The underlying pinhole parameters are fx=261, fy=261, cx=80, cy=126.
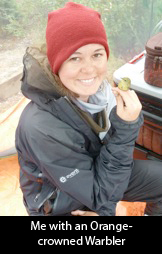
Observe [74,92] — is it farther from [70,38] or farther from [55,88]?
[70,38]

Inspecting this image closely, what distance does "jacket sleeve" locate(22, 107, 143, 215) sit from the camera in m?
1.12

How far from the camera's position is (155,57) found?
1.56 meters

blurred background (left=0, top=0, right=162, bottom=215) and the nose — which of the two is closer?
the nose

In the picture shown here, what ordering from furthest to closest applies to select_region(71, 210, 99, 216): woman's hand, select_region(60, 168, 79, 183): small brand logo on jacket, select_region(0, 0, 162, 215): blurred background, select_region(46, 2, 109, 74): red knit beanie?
select_region(0, 0, 162, 215): blurred background
select_region(71, 210, 99, 216): woman's hand
select_region(60, 168, 79, 183): small brand logo on jacket
select_region(46, 2, 109, 74): red knit beanie

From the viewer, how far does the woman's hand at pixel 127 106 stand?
118cm

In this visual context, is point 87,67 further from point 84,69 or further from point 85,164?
point 85,164

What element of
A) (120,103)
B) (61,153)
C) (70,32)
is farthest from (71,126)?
(70,32)

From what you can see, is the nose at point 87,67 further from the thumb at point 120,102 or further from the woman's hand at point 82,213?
the woman's hand at point 82,213

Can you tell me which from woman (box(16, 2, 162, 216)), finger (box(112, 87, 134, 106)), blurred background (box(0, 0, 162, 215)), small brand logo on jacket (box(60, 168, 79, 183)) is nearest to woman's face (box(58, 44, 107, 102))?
woman (box(16, 2, 162, 216))

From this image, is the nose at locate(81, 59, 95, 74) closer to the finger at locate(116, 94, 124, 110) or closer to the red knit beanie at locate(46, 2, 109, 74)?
the red knit beanie at locate(46, 2, 109, 74)

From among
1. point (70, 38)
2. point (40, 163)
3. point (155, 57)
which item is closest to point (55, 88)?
point (70, 38)

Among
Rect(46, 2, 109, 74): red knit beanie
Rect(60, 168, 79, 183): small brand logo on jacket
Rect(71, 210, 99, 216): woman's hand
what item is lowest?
Rect(71, 210, 99, 216): woman's hand

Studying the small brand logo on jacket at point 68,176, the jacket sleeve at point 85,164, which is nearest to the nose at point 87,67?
the jacket sleeve at point 85,164

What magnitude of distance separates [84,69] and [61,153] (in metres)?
0.37
